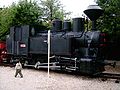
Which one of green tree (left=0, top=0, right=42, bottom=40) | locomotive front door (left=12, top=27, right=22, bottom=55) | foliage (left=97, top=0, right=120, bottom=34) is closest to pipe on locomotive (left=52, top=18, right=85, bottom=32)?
locomotive front door (left=12, top=27, right=22, bottom=55)

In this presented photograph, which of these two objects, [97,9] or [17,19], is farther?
[17,19]

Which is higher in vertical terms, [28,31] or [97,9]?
[97,9]

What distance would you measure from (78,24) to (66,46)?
1599 mm

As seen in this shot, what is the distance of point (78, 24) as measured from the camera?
17531 millimetres

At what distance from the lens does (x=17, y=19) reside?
30.4 m

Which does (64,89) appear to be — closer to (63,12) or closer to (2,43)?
(2,43)

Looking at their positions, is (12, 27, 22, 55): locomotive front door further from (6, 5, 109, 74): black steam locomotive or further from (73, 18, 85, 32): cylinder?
(73, 18, 85, 32): cylinder

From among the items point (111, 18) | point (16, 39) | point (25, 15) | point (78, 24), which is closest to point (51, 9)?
point (25, 15)

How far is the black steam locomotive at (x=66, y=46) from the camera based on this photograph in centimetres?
1598

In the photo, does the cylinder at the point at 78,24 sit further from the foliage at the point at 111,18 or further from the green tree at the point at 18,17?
the green tree at the point at 18,17

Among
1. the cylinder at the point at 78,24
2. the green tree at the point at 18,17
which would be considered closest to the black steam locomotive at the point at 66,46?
the cylinder at the point at 78,24

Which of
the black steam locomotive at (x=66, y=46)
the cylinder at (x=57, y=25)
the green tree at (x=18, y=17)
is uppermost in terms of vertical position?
the green tree at (x=18, y=17)

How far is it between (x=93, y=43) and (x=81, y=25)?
65.8 inches

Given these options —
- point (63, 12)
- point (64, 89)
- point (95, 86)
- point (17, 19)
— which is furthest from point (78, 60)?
point (63, 12)
